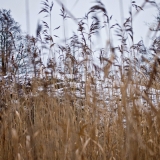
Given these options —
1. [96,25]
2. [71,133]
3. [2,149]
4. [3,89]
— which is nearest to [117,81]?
[96,25]

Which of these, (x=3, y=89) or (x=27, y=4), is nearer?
(x=27, y=4)

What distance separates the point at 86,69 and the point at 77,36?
0.59 m

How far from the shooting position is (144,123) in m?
1.98

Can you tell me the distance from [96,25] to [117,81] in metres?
0.56

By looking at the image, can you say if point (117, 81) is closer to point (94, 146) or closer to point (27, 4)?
point (94, 146)

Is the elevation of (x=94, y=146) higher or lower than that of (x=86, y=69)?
lower

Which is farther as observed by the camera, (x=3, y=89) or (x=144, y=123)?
(x=3, y=89)

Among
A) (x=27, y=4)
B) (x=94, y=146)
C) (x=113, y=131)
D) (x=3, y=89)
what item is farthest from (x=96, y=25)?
(x=3, y=89)

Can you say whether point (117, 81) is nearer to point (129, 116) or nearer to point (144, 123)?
point (144, 123)

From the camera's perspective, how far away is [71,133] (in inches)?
61.5

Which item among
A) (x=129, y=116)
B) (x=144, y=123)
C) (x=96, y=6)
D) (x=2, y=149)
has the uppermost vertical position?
(x=96, y=6)

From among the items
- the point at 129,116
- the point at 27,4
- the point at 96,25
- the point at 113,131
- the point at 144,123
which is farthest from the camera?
the point at 96,25

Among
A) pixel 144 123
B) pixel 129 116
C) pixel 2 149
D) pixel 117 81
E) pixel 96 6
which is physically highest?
A: pixel 96 6

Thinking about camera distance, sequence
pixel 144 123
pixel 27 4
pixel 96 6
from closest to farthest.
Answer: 1. pixel 96 6
2. pixel 27 4
3. pixel 144 123
